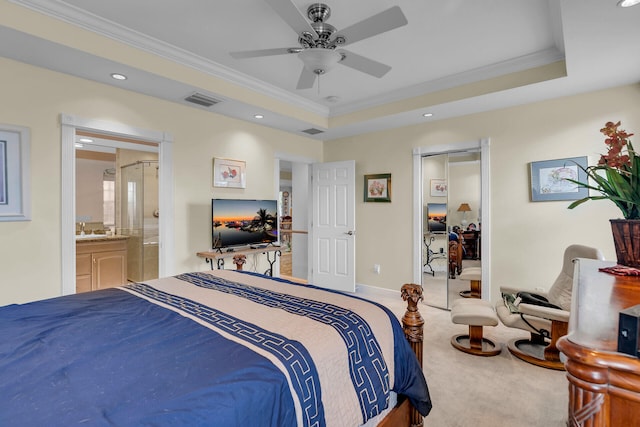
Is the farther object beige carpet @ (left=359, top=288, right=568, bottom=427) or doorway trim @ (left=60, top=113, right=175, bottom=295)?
doorway trim @ (left=60, top=113, right=175, bottom=295)

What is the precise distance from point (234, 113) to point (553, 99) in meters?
3.70

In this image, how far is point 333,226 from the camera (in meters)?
5.12

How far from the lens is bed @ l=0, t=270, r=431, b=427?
0.86 metres

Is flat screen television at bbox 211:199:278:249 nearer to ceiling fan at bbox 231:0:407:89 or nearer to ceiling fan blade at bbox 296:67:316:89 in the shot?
ceiling fan blade at bbox 296:67:316:89

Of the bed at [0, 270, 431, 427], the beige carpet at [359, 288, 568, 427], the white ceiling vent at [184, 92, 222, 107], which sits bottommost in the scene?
the beige carpet at [359, 288, 568, 427]

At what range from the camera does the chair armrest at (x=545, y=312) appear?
237cm

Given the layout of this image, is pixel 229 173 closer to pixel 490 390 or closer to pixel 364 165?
pixel 364 165

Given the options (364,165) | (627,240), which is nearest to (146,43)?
(364,165)

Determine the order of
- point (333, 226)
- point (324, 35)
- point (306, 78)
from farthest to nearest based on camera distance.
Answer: point (333, 226) → point (306, 78) → point (324, 35)

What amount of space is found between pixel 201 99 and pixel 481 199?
3532 mm

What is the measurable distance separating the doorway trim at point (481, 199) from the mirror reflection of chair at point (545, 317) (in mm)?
871

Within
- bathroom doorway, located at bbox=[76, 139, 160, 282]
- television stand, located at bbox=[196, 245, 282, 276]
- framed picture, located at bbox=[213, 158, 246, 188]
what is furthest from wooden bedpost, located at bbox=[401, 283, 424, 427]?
bathroom doorway, located at bbox=[76, 139, 160, 282]

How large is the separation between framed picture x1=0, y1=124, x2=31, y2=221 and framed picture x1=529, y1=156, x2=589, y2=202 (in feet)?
16.2

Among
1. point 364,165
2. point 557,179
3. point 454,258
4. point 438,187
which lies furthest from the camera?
point 364,165
